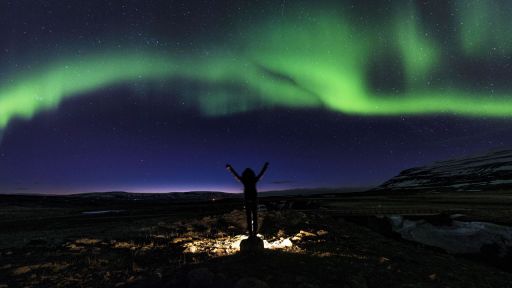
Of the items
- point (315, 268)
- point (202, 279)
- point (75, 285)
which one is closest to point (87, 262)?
point (75, 285)

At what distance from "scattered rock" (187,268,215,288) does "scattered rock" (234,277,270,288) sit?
1.03 metres

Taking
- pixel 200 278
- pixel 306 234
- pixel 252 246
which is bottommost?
pixel 306 234

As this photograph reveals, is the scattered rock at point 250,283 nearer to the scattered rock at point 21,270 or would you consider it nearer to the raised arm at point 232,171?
the raised arm at point 232,171

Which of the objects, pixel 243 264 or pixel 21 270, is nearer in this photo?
pixel 243 264

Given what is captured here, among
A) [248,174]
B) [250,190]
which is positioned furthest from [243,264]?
[248,174]

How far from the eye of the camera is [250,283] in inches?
345

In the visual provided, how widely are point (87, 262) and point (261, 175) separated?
444 inches

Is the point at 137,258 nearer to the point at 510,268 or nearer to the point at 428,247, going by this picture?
the point at 428,247

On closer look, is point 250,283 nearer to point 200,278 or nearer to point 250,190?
point 200,278

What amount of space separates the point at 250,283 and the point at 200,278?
1.68 m

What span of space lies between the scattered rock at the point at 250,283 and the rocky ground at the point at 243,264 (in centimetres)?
3

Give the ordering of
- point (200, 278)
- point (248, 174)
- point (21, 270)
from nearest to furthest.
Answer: point (200, 278) → point (248, 174) → point (21, 270)

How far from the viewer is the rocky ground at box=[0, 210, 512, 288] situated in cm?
1000

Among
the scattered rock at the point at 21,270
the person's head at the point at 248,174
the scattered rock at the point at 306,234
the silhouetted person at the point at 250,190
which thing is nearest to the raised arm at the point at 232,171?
the silhouetted person at the point at 250,190
